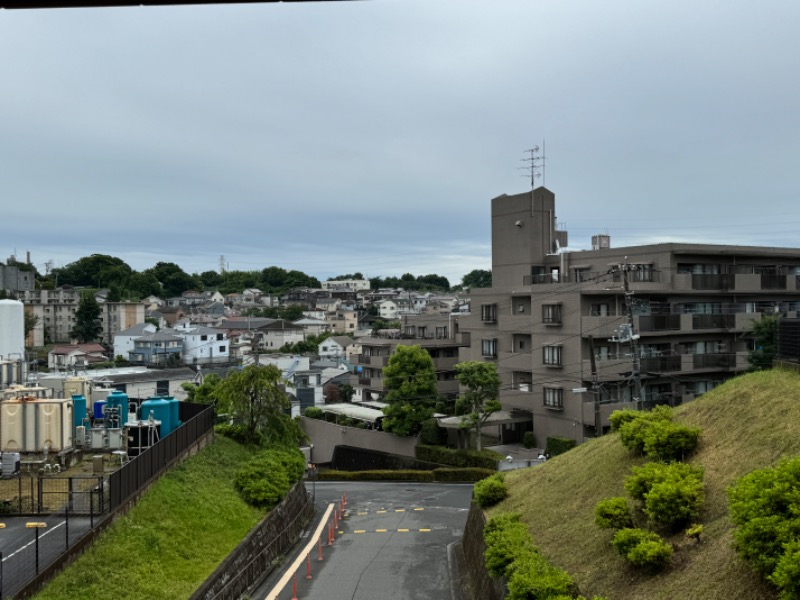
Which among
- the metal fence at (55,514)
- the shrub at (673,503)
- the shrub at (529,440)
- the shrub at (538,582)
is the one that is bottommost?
the shrub at (529,440)

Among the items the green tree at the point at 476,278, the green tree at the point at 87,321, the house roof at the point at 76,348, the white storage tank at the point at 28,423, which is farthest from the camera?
the green tree at the point at 476,278

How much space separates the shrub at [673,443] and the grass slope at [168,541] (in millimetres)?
9002

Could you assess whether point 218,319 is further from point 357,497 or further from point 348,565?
point 348,565

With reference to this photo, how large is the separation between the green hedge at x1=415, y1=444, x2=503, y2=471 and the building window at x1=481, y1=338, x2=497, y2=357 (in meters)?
7.05

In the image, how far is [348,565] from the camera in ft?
61.5

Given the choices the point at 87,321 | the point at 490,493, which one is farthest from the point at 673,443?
the point at 87,321

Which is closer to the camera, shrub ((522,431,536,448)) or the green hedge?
the green hedge

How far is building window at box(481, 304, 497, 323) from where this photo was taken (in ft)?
137

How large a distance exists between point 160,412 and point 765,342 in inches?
1082

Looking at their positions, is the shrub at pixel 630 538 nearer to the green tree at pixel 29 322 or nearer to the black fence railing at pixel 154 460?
the black fence railing at pixel 154 460

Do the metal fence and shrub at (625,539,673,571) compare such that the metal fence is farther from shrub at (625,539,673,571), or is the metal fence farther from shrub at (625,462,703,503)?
shrub at (625,462,703,503)

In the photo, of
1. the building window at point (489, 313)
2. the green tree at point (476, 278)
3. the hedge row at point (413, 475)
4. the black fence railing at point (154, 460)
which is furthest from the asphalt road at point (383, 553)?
the green tree at point (476, 278)

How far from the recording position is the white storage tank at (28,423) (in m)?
17.1

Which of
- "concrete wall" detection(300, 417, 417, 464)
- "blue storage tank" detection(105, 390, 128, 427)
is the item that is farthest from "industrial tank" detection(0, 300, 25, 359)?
"concrete wall" detection(300, 417, 417, 464)
